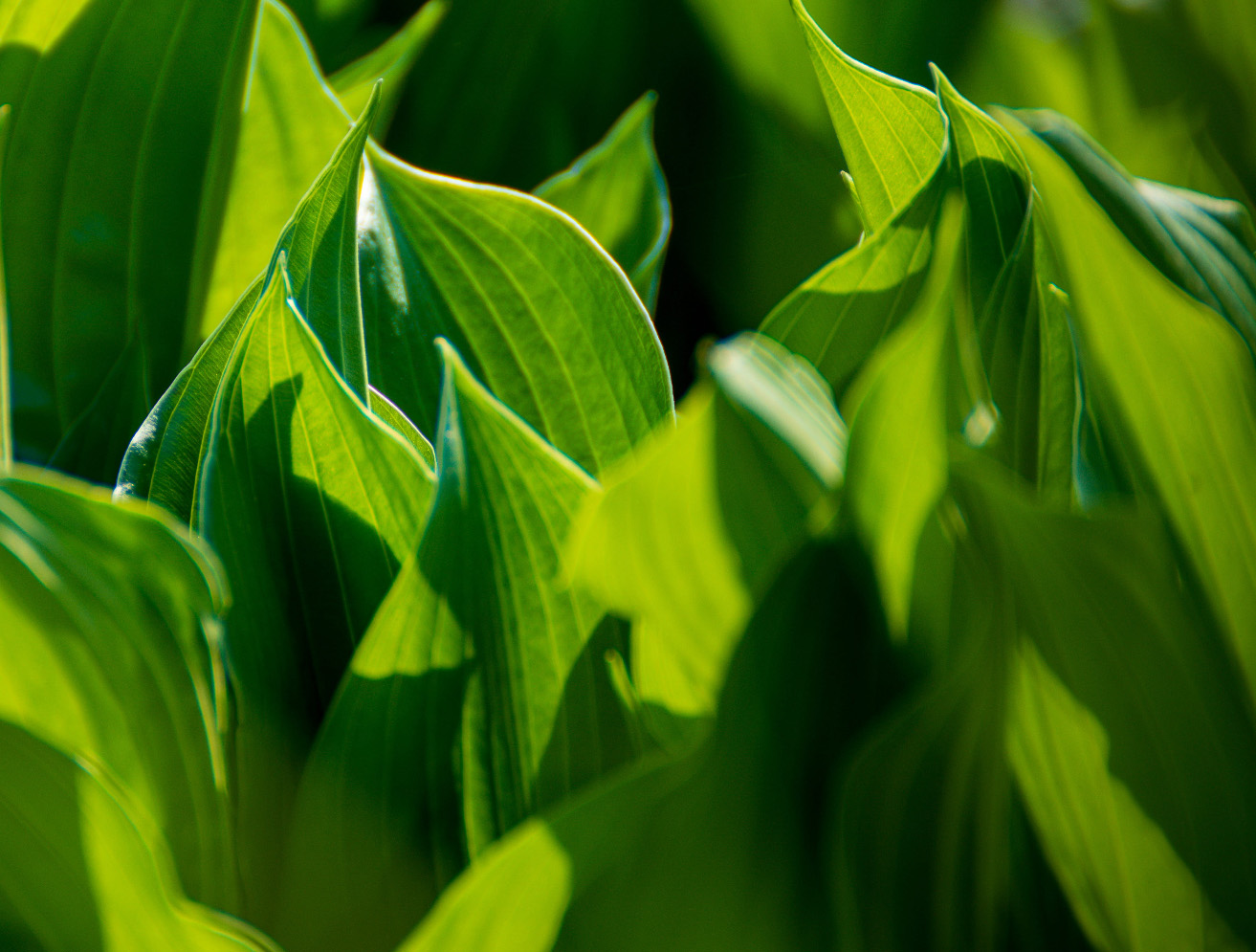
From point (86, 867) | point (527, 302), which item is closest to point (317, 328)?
point (527, 302)

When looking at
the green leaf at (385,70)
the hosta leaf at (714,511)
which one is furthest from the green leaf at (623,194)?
the hosta leaf at (714,511)

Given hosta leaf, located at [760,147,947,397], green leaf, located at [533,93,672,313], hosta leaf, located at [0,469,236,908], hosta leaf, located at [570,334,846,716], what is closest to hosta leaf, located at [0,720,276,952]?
hosta leaf, located at [0,469,236,908]

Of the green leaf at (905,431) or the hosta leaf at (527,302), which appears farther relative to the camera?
the hosta leaf at (527,302)

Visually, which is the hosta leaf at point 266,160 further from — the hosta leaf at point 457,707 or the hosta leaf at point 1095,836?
the hosta leaf at point 1095,836

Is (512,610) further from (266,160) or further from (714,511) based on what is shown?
(266,160)

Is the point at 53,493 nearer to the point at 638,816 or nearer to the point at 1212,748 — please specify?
the point at 638,816

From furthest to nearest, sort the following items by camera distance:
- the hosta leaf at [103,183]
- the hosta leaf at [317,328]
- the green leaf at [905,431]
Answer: the hosta leaf at [103,183], the hosta leaf at [317,328], the green leaf at [905,431]

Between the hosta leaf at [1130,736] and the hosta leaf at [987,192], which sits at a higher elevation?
the hosta leaf at [987,192]
